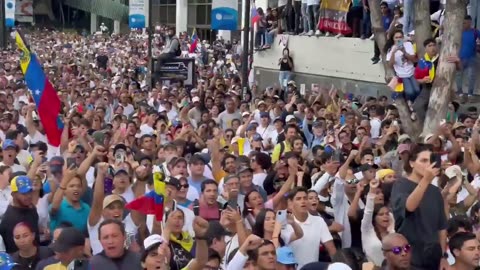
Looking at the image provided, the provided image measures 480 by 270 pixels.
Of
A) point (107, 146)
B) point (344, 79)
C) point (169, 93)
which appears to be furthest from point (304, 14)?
point (107, 146)

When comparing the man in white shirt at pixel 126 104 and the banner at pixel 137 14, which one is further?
the banner at pixel 137 14

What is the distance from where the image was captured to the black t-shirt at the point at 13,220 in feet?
26.6

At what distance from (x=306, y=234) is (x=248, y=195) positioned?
0.76 m

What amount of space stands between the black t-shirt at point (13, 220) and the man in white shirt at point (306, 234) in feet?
6.72

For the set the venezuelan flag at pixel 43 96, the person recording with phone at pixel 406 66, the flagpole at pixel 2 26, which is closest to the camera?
the venezuelan flag at pixel 43 96

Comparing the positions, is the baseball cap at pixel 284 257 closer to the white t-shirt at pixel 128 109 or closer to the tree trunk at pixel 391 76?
the tree trunk at pixel 391 76

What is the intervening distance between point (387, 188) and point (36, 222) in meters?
2.93

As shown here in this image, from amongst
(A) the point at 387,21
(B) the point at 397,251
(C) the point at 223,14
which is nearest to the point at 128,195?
(B) the point at 397,251

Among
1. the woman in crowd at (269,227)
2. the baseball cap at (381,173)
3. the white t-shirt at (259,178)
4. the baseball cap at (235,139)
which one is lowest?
the baseball cap at (235,139)

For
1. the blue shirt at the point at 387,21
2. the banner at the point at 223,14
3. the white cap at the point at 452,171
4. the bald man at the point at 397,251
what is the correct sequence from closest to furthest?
the bald man at the point at 397,251 → the white cap at the point at 452,171 → the blue shirt at the point at 387,21 → the banner at the point at 223,14

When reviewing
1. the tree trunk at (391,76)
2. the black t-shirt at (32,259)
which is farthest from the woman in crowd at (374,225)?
the tree trunk at (391,76)

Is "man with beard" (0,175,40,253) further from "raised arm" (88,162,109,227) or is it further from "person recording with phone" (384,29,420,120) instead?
"person recording with phone" (384,29,420,120)

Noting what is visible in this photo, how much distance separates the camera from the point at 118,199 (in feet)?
26.6

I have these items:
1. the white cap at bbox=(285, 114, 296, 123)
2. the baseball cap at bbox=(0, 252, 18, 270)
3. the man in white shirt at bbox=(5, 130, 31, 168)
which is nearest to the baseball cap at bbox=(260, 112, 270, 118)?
the white cap at bbox=(285, 114, 296, 123)
